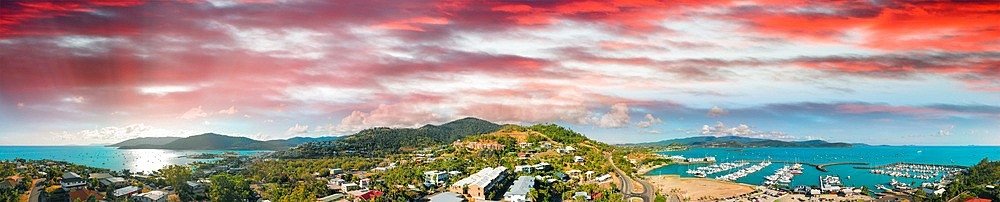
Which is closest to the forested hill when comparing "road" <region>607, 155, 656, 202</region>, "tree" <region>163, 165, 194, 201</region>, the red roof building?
"tree" <region>163, 165, 194, 201</region>

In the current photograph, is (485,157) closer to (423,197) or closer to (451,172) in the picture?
(451,172)

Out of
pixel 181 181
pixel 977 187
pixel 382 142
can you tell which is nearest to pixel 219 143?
pixel 382 142

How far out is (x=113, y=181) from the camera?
2602 centimetres

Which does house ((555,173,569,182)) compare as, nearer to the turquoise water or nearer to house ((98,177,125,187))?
house ((98,177,125,187))

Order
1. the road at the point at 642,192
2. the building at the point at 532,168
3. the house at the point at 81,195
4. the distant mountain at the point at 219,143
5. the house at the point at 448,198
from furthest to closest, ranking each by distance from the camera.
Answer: the distant mountain at the point at 219,143
the building at the point at 532,168
the road at the point at 642,192
the house at the point at 81,195
the house at the point at 448,198

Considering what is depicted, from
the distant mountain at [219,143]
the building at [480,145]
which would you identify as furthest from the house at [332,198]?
the distant mountain at [219,143]

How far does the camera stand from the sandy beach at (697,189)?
28.4 metres

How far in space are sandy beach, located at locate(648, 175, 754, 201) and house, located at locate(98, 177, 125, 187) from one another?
31.2m

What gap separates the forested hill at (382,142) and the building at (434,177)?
2293 cm

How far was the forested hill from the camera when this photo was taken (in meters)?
50.6

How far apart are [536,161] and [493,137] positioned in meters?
16.9

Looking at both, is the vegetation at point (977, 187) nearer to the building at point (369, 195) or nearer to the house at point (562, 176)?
the house at point (562, 176)

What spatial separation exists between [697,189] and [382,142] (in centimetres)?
3927

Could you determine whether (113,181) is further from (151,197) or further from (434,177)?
(434,177)
